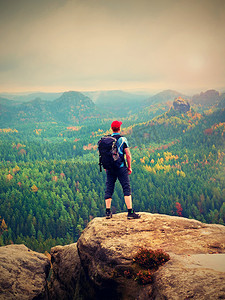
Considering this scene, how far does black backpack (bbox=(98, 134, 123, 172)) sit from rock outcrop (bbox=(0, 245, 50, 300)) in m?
9.36

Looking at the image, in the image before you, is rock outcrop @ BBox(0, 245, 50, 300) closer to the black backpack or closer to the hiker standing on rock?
the hiker standing on rock

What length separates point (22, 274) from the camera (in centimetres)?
1642

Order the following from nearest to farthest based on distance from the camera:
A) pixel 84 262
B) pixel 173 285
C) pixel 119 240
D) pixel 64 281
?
pixel 173 285 → pixel 119 240 → pixel 84 262 → pixel 64 281

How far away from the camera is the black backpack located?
45.2 ft

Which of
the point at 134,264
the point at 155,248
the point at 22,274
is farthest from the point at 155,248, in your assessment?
the point at 22,274

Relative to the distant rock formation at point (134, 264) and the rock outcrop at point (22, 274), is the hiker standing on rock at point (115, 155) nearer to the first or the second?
the distant rock formation at point (134, 264)

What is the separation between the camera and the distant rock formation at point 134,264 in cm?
897

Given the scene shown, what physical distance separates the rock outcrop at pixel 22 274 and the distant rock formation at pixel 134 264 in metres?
0.07

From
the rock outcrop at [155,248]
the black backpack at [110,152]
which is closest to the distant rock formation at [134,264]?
the rock outcrop at [155,248]

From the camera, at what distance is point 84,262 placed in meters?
14.6

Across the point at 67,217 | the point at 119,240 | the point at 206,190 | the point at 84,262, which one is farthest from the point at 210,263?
the point at 206,190

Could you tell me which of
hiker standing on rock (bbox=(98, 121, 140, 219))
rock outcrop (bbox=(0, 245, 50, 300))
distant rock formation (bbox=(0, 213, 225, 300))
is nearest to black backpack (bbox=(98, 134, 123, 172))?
hiker standing on rock (bbox=(98, 121, 140, 219))

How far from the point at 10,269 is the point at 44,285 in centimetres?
262

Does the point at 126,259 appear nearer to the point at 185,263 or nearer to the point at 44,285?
the point at 185,263
